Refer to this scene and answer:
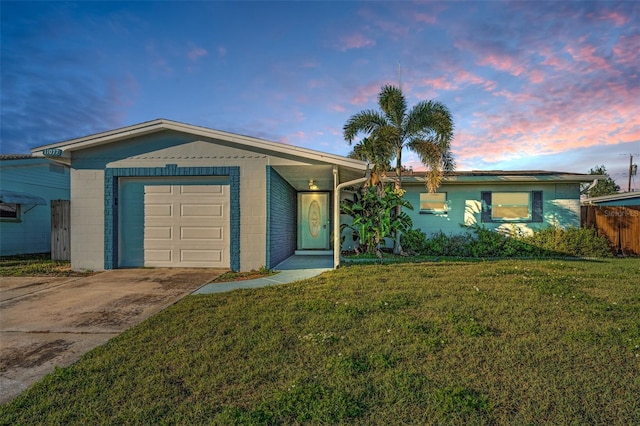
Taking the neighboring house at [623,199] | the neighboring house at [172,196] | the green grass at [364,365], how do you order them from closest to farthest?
the green grass at [364,365], the neighboring house at [172,196], the neighboring house at [623,199]

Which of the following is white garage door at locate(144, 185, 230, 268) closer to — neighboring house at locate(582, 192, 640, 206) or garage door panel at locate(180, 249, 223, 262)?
garage door panel at locate(180, 249, 223, 262)

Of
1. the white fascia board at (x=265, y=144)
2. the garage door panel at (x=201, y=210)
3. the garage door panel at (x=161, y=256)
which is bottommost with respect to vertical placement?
the garage door panel at (x=161, y=256)

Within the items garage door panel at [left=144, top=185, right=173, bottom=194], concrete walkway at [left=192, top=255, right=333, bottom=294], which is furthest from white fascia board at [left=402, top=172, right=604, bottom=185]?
garage door panel at [left=144, top=185, right=173, bottom=194]

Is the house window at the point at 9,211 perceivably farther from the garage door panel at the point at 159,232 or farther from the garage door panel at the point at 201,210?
the garage door panel at the point at 201,210

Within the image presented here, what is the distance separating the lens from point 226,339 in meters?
3.73

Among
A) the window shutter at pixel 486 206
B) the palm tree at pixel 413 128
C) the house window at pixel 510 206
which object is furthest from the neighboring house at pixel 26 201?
the house window at pixel 510 206

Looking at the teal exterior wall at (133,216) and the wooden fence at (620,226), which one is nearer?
the teal exterior wall at (133,216)

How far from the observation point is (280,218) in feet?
33.9

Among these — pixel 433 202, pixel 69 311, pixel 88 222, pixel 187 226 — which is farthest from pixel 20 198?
pixel 433 202

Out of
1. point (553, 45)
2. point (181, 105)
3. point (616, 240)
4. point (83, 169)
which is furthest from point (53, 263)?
point (616, 240)

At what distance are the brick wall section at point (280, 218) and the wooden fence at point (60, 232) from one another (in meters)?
6.76

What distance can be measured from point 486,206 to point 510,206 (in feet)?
3.03

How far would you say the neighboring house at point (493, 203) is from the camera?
1218cm

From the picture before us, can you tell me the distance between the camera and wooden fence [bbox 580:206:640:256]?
38.3 ft
